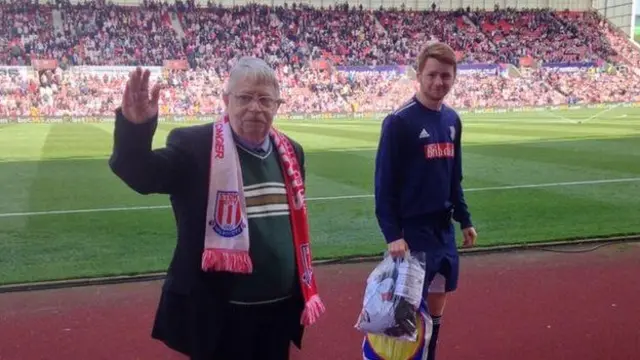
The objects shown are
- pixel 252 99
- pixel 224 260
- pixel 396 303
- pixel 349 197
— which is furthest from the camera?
pixel 349 197

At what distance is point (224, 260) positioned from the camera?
7.39 feet

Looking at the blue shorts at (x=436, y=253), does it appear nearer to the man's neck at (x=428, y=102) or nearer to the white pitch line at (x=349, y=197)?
the man's neck at (x=428, y=102)

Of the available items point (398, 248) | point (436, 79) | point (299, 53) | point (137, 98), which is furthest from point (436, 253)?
point (299, 53)

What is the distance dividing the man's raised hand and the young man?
1.69 metres

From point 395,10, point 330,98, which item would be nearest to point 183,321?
point 330,98

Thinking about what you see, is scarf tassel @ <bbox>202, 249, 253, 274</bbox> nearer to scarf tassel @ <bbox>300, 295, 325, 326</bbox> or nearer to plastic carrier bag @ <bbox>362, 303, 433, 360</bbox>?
scarf tassel @ <bbox>300, 295, 325, 326</bbox>

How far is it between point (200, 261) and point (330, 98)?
36.6 meters

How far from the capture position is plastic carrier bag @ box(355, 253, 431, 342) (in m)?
3.23

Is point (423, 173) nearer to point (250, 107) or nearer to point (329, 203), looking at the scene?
point (250, 107)

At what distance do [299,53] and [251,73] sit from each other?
136ft

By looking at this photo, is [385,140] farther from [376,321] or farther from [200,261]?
[200,261]

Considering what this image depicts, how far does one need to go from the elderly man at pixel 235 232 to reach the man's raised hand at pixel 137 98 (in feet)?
0.61

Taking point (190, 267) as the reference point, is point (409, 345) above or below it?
below

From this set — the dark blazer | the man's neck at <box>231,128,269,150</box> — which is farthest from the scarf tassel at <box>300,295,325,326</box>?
the man's neck at <box>231,128,269,150</box>
